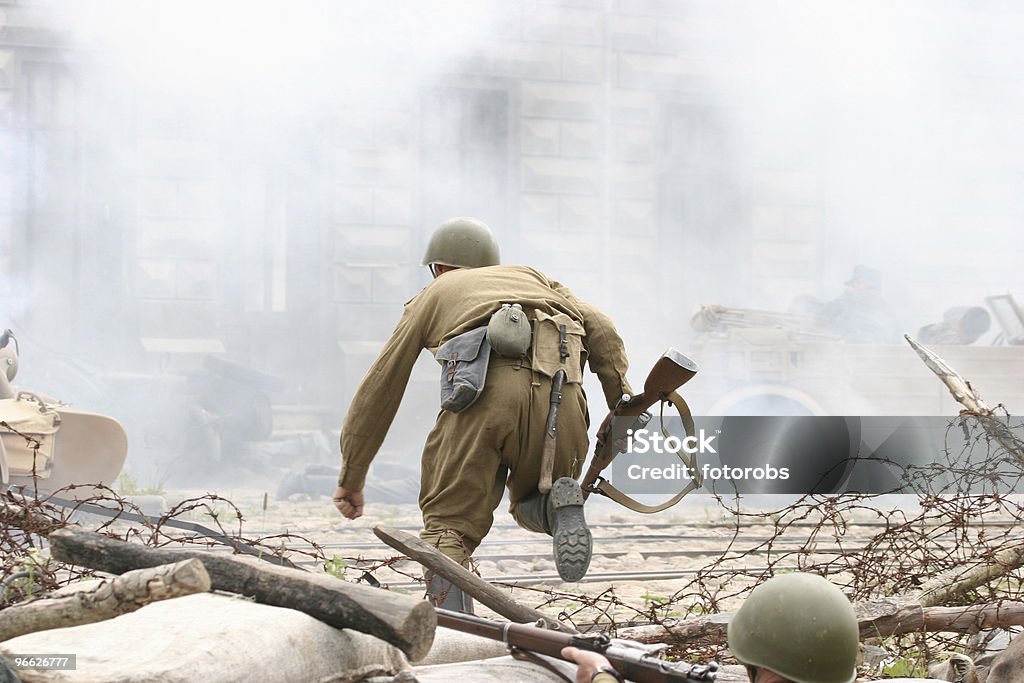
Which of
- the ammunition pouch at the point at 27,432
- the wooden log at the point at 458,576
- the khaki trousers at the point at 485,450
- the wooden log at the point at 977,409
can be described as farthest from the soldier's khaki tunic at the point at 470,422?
the ammunition pouch at the point at 27,432

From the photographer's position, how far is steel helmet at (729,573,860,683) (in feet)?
6.53

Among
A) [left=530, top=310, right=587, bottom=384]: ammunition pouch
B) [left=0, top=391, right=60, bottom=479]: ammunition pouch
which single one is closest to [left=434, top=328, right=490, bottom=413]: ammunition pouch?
[left=530, top=310, right=587, bottom=384]: ammunition pouch

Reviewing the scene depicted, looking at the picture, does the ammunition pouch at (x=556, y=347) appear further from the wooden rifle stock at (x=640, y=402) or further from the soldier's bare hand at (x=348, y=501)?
the soldier's bare hand at (x=348, y=501)

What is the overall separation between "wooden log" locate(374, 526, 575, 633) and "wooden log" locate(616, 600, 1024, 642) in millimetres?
398

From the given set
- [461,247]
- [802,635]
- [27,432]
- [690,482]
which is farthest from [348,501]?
[27,432]

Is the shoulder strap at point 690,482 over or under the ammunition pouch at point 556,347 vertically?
under

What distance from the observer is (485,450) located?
3463mm

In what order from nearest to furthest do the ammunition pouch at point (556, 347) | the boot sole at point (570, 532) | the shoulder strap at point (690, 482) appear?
the boot sole at point (570, 532)
the ammunition pouch at point (556, 347)
the shoulder strap at point (690, 482)

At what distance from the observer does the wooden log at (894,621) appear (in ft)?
10.1

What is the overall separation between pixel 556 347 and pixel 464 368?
334mm

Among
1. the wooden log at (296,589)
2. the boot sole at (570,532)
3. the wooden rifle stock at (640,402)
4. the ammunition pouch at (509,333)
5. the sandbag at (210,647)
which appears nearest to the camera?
the sandbag at (210,647)

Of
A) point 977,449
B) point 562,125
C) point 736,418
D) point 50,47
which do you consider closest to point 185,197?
point 50,47

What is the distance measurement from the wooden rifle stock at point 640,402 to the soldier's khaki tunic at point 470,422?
0.54 ft

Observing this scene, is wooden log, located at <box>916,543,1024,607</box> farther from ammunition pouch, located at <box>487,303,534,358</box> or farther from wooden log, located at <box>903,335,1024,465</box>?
ammunition pouch, located at <box>487,303,534,358</box>
